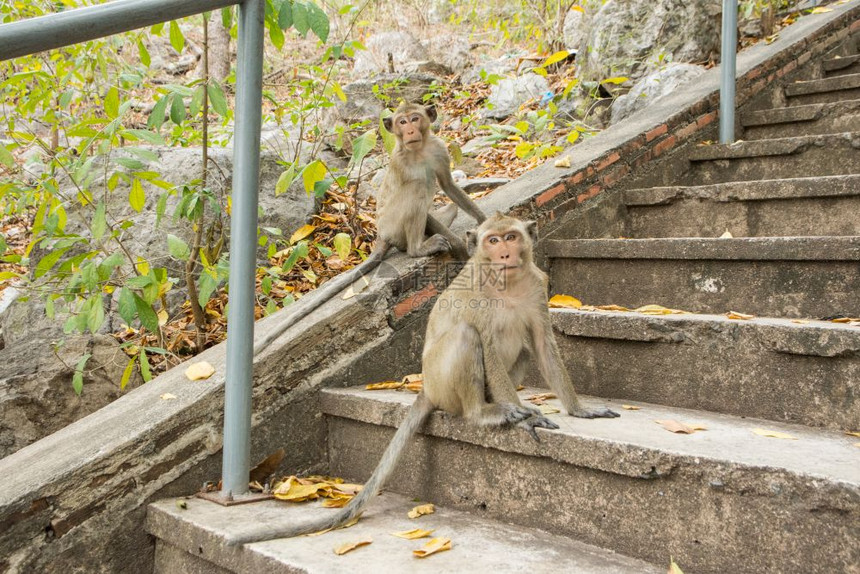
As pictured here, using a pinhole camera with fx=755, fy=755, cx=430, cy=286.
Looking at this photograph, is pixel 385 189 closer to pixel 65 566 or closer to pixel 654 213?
pixel 654 213

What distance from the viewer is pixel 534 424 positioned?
2.32 meters

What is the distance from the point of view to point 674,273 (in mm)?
3287

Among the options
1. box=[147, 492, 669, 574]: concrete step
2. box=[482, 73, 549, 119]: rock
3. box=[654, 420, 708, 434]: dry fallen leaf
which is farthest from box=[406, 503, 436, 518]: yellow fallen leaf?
box=[482, 73, 549, 119]: rock

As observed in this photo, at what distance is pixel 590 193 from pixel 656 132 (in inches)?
27.4

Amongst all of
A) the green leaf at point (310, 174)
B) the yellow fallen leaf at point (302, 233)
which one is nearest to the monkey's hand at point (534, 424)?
the green leaf at point (310, 174)

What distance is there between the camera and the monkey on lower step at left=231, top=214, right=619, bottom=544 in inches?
94.0

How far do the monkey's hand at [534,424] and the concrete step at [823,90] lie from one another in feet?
12.2

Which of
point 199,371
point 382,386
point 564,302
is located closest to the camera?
point 199,371

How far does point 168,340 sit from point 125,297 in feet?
4.41

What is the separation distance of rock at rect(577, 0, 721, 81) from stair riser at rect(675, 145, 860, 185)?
237cm

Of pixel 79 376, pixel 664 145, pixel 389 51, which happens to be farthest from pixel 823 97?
pixel 389 51

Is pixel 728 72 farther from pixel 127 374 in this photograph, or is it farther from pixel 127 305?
pixel 127 374

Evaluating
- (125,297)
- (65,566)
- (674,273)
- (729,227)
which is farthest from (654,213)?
(65,566)

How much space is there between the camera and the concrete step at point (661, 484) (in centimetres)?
181
